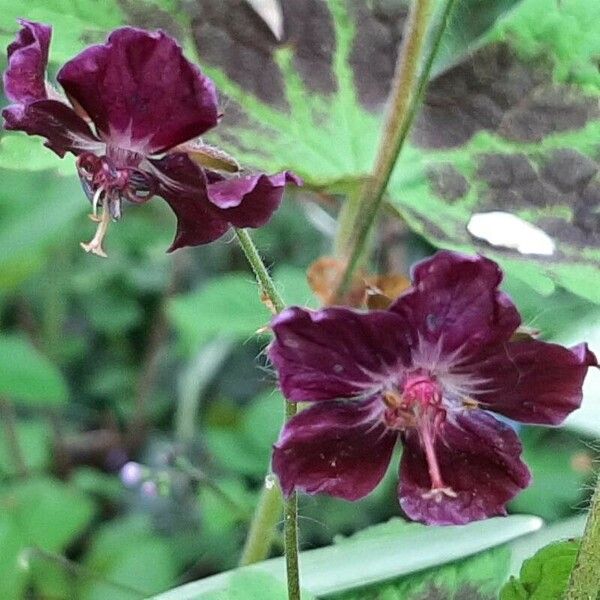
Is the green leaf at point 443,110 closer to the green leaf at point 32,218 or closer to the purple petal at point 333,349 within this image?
the purple petal at point 333,349

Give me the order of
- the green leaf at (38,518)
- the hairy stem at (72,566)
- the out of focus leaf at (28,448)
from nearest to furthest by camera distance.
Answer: the hairy stem at (72,566) → the green leaf at (38,518) → the out of focus leaf at (28,448)

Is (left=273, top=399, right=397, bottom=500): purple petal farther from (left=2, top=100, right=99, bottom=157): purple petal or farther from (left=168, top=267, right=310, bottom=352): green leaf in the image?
(left=168, top=267, right=310, bottom=352): green leaf

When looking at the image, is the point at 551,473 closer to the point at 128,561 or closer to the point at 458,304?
the point at 128,561

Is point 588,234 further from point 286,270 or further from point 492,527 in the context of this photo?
point 286,270

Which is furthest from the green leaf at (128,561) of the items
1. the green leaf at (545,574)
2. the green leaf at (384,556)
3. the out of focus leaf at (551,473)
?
the green leaf at (545,574)

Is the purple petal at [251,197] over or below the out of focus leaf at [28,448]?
below

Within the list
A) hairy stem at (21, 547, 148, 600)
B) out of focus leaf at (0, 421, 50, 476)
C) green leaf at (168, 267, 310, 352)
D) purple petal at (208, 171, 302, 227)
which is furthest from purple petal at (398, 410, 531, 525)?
out of focus leaf at (0, 421, 50, 476)

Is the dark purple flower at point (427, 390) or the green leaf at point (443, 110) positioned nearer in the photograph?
the dark purple flower at point (427, 390)
